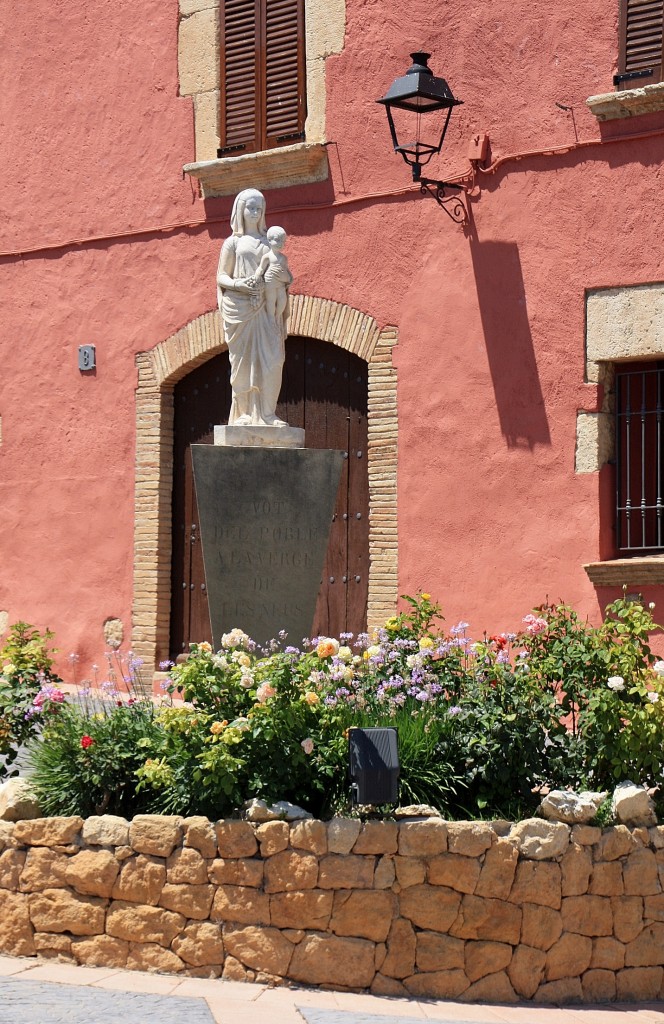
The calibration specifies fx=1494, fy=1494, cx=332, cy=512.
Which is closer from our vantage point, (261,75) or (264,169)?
(264,169)

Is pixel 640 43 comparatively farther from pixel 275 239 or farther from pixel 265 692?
pixel 265 692

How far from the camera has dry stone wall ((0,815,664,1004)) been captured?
5.55 meters

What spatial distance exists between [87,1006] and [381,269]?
253 inches

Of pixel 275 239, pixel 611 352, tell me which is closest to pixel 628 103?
pixel 611 352

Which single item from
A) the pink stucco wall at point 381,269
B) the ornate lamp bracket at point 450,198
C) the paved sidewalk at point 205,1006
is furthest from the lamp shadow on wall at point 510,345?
the paved sidewalk at point 205,1006

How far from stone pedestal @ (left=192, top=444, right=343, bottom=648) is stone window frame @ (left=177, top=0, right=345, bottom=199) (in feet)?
12.5

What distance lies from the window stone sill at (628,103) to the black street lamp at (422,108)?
0.91m

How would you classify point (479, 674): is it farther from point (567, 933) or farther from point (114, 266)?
point (114, 266)

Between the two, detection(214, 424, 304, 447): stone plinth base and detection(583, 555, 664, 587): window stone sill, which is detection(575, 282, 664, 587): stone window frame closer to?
detection(583, 555, 664, 587): window stone sill

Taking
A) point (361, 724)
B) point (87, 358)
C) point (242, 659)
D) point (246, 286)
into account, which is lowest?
point (361, 724)

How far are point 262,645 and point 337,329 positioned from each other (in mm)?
3629

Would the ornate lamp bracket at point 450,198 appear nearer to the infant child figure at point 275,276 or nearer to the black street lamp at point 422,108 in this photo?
the black street lamp at point 422,108

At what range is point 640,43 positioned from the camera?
9.38 meters

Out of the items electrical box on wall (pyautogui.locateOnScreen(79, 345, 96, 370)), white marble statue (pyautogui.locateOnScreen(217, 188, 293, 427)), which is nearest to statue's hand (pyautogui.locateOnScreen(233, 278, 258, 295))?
white marble statue (pyautogui.locateOnScreen(217, 188, 293, 427))
